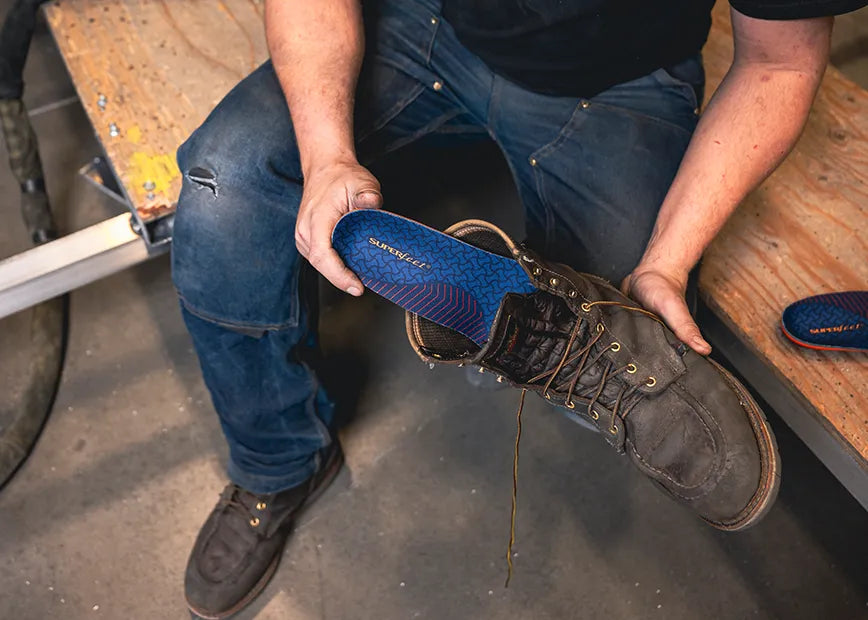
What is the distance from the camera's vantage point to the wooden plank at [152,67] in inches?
44.7

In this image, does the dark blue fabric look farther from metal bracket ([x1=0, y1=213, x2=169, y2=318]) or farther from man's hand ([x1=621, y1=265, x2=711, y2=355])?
metal bracket ([x1=0, y1=213, x2=169, y2=318])

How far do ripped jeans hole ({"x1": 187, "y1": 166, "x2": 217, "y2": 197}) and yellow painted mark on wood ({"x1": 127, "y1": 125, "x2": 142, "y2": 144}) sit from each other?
0.98ft

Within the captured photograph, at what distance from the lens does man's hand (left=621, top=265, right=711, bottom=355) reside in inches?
34.1

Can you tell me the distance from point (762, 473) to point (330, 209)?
547mm

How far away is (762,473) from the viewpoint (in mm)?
826

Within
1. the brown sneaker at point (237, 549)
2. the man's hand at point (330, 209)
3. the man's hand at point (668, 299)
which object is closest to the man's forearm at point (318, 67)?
the man's hand at point (330, 209)

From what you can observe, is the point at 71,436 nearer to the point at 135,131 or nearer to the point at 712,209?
the point at 135,131

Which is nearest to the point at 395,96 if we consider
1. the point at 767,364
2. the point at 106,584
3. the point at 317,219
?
the point at 317,219

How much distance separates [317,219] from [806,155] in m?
0.75

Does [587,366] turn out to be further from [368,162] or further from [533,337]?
[368,162]

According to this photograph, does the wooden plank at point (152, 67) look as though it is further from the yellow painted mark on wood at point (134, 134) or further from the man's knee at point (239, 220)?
the man's knee at point (239, 220)

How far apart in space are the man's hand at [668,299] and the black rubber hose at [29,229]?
3.22ft

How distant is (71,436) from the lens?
129cm

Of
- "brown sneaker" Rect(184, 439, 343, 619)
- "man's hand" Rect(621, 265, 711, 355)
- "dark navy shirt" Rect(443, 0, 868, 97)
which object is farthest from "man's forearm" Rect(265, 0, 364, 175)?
→ "brown sneaker" Rect(184, 439, 343, 619)
